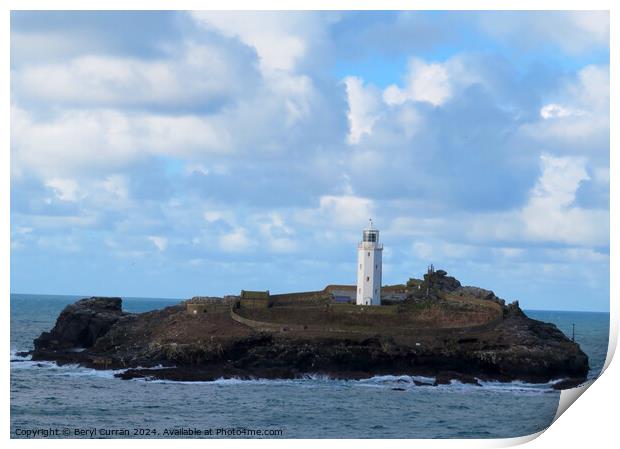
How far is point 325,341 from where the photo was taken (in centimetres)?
5084

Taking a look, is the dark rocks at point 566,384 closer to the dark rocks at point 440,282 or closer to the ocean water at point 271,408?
the ocean water at point 271,408

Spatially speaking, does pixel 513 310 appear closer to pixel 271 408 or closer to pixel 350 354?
pixel 350 354

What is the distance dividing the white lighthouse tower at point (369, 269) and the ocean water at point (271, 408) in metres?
8.99

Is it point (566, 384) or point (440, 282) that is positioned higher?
point (440, 282)

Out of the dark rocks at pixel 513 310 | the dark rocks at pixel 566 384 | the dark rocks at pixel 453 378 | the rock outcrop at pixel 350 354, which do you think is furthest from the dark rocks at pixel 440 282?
the dark rocks at pixel 566 384

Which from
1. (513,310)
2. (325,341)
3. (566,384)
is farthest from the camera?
(513,310)

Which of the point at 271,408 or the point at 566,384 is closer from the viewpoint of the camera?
the point at 271,408

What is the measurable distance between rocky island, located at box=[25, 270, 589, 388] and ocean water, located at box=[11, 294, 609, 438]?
1.15 m

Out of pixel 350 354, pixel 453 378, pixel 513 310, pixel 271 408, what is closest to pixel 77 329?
pixel 350 354

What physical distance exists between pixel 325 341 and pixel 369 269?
770 cm

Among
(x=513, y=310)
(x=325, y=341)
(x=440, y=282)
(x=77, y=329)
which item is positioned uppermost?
(x=440, y=282)

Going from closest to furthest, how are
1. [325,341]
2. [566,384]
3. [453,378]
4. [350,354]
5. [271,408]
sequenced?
[271,408]
[566,384]
[453,378]
[350,354]
[325,341]

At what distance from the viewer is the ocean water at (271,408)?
3981 centimetres

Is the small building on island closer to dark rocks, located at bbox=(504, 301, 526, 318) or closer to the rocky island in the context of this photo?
the rocky island
